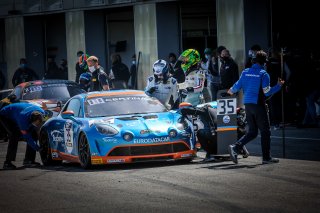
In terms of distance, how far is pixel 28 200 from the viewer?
11492 mm

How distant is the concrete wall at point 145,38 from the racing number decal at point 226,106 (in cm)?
1545

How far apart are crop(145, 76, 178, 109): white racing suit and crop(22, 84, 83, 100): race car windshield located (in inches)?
178

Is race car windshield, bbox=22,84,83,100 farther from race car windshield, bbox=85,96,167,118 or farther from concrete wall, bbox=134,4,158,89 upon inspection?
concrete wall, bbox=134,4,158,89

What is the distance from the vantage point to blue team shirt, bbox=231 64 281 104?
577 inches

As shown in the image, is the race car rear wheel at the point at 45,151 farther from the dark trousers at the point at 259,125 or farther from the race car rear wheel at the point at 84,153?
the dark trousers at the point at 259,125

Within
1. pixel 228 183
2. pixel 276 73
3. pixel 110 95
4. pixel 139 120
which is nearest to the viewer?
pixel 228 183

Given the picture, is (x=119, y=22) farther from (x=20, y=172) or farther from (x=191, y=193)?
(x=191, y=193)

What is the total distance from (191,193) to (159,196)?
1.31 ft

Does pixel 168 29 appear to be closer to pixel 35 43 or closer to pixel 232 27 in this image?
pixel 232 27

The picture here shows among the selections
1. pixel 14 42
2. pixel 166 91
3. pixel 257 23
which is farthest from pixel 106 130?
pixel 14 42

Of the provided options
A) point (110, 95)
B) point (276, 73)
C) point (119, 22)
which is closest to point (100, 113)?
point (110, 95)

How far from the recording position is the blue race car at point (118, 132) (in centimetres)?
1467

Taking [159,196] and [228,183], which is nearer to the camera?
[159,196]

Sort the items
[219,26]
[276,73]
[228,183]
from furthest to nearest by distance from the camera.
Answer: [219,26]
[276,73]
[228,183]
